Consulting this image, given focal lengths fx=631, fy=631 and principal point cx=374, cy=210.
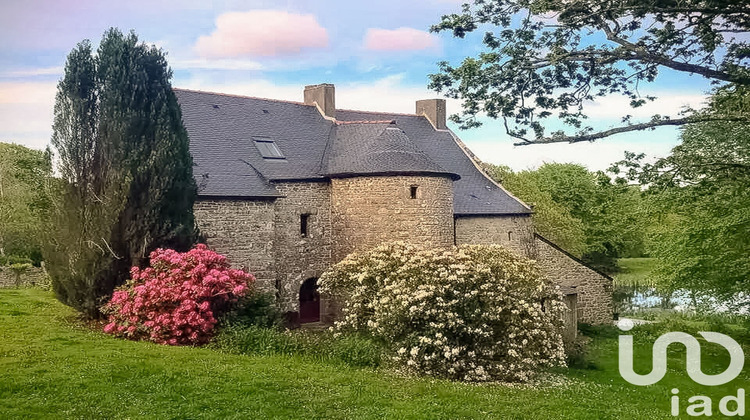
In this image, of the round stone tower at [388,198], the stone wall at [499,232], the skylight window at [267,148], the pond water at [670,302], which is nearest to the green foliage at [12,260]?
the skylight window at [267,148]

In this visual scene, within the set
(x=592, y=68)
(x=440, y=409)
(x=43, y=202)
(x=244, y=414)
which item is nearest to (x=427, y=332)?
(x=440, y=409)

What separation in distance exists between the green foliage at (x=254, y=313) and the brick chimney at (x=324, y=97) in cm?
1086

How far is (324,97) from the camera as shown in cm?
2555

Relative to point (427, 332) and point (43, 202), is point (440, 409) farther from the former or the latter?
point (43, 202)

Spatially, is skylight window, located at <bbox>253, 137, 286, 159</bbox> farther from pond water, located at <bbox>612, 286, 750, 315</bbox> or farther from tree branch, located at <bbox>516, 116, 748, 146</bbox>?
pond water, located at <bbox>612, 286, 750, 315</bbox>

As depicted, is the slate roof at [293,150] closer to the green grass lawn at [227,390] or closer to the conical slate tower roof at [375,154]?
the conical slate tower roof at [375,154]

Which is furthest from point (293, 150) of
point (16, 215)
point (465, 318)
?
point (16, 215)

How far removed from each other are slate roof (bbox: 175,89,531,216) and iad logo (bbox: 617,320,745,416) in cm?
710

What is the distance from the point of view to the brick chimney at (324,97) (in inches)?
1004

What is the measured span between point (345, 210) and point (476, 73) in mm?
10584

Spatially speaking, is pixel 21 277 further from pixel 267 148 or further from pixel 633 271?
pixel 633 271

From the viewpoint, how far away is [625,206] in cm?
4478

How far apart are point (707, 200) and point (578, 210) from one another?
95.1ft

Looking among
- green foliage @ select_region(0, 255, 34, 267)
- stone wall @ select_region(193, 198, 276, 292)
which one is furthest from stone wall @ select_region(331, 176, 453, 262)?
green foliage @ select_region(0, 255, 34, 267)
